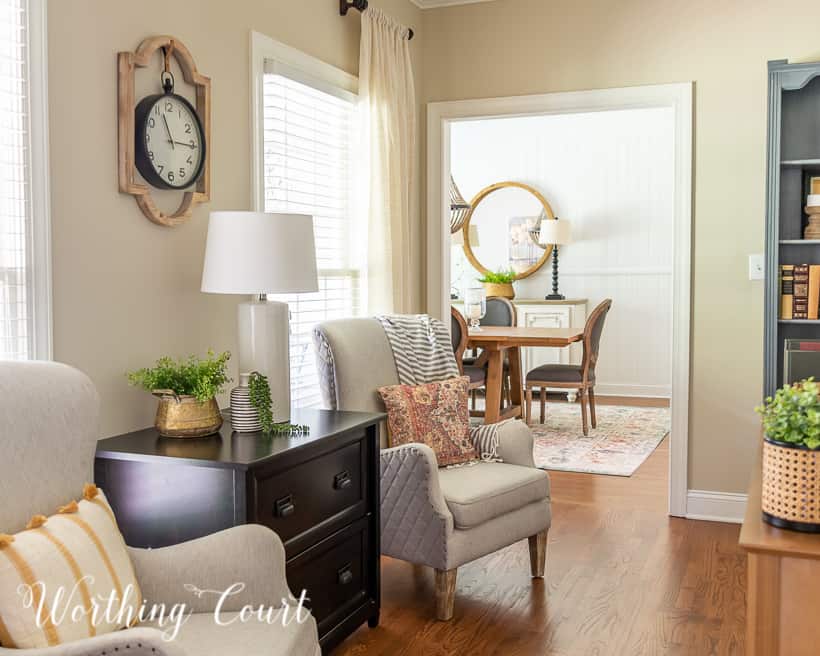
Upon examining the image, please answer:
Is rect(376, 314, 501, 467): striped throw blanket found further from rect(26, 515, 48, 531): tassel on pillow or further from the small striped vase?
rect(26, 515, 48, 531): tassel on pillow

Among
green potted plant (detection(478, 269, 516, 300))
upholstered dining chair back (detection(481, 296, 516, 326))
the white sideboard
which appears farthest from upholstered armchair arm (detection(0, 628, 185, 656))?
green potted plant (detection(478, 269, 516, 300))

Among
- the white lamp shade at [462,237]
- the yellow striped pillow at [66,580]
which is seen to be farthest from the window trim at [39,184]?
the white lamp shade at [462,237]

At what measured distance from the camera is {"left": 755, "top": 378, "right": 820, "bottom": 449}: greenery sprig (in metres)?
1.83

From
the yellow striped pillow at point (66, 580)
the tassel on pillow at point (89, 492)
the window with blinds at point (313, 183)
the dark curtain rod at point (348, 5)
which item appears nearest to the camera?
the yellow striped pillow at point (66, 580)

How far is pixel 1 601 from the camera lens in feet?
5.41

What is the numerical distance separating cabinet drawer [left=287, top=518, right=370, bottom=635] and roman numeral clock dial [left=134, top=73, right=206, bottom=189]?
1.23m

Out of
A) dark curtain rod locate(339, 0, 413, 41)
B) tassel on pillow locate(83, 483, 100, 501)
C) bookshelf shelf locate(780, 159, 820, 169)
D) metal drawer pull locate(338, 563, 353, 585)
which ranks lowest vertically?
metal drawer pull locate(338, 563, 353, 585)

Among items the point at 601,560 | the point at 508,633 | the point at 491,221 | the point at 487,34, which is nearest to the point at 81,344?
the point at 508,633

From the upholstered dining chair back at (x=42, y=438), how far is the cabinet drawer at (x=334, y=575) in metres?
0.75

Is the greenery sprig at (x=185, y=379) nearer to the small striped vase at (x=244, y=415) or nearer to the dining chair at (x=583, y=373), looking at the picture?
the small striped vase at (x=244, y=415)

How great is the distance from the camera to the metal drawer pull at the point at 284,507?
2.46 metres

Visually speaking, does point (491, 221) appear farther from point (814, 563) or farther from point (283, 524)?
point (814, 563)

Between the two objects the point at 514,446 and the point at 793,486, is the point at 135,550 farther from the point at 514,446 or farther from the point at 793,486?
the point at 514,446

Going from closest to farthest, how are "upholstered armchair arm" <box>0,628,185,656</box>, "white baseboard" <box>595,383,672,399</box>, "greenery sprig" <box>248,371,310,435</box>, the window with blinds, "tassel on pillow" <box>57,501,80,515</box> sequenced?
"upholstered armchair arm" <box>0,628,185,656</box> → "tassel on pillow" <box>57,501,80,515</box> → "greenery sprig" <box>248,371,310,435</box> → the window with blinds → "white baseboard" <box>595,383,672,399</box>
